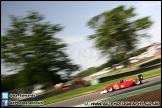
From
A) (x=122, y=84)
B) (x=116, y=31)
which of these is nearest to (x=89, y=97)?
(x=122, y=84)

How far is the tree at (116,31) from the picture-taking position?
27.2ft

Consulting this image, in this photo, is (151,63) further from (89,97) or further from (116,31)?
(89,97)

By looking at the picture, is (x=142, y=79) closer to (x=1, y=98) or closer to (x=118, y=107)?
(x=118, y=107)

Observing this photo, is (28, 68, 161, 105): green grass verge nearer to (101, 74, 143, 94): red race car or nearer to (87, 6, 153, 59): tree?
(101, 74, 143, 94): red race car

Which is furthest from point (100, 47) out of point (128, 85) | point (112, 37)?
point (128, 85)

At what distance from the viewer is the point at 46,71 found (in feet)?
27.2

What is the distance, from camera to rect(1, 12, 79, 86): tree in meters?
8.30

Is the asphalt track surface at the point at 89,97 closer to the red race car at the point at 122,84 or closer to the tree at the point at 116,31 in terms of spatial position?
the red race car at the point at 122,84

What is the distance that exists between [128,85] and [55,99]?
293cm

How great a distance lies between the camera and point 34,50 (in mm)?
8609

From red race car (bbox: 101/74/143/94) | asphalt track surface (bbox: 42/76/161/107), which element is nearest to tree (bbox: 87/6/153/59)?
red race car (bbox: 101/74/143/94)

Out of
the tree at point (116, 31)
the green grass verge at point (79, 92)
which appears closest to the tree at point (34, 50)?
the green grass verge at point (79, 92)

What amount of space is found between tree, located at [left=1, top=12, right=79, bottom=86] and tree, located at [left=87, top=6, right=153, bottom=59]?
4.55 feet

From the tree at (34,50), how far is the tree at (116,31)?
4.55ft
